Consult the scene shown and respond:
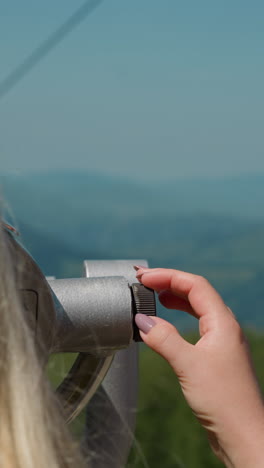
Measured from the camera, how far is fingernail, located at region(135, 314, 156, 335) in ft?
2.30

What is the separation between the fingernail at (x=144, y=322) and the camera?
700 mm

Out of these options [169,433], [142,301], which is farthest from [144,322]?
[169,433]

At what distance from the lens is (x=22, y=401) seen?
0.52 m

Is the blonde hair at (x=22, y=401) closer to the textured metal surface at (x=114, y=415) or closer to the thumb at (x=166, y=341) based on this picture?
the thumb at (x=166, y=341)

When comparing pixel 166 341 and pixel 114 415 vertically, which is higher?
pixel 166 341

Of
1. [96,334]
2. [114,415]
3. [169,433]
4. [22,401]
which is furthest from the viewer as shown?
[169,433]

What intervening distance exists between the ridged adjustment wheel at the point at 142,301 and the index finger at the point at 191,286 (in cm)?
7

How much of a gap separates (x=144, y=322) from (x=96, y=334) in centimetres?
5

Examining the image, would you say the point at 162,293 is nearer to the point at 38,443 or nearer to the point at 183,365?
the point at 183,365

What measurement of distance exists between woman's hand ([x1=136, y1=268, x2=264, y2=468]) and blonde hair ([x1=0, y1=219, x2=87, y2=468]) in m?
0.17

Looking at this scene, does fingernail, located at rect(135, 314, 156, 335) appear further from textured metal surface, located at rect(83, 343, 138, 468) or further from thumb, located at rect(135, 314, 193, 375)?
textured metal surface, located at rect(83, 343, 138, 468)

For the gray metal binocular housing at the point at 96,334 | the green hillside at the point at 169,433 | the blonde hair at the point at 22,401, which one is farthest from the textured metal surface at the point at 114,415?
the green hillside at the point at 169,433

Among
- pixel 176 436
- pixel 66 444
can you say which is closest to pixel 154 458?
pixel 176 436

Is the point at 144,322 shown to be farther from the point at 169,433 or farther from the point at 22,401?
the point at 169,433
